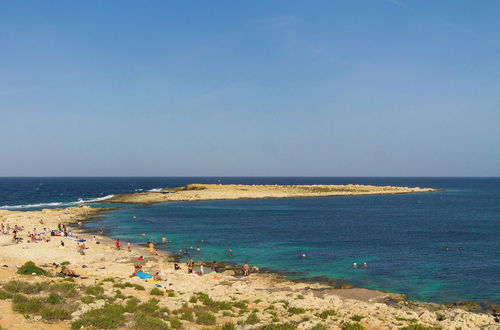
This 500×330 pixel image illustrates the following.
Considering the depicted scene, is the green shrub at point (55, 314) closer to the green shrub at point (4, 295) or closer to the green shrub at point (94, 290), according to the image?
the green shrub at point (4, 295)

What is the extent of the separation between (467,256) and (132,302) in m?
40.0

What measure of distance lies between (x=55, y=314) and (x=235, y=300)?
1145 cm

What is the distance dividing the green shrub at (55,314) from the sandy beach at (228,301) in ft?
0.69

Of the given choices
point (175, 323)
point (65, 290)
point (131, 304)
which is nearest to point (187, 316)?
point (175, 323)

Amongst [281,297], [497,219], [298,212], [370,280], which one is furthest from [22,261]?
[497,219]

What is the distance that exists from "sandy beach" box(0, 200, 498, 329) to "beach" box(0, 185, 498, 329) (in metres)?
0.05

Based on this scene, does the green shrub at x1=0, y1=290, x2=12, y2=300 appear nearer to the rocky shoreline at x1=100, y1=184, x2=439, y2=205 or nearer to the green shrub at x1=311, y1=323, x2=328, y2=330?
the green shrub at x1=311, y1=323, x2=328, y2=330

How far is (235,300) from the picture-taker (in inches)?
1025

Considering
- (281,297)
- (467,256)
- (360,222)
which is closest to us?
(281,297)

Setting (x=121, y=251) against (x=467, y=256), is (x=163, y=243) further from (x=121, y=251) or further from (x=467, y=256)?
(x=467, y=256)

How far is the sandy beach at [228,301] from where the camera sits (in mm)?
19706

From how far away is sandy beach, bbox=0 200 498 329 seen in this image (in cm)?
1971

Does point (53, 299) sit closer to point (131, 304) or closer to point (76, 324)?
point (131, 304)

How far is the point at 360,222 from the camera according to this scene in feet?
245
